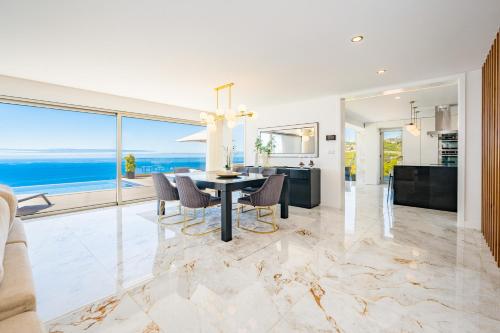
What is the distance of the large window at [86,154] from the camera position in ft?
16.5

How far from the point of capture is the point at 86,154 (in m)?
7.60

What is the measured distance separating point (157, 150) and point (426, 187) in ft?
26.1

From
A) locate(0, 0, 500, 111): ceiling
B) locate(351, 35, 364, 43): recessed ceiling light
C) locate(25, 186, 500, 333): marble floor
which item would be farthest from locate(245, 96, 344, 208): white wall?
locate(351, 35, 364, 43): recessed ceiling light

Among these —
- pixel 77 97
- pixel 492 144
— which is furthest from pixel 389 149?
pixel 77 97

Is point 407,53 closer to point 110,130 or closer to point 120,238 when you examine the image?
point 120,238

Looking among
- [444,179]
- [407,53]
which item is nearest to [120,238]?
[407,53]

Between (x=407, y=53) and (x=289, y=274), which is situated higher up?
(x=407, y=53)

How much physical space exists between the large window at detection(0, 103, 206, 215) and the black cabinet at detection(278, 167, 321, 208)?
264cm

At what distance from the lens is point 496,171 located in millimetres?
2428

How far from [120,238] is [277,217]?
8.27 feet

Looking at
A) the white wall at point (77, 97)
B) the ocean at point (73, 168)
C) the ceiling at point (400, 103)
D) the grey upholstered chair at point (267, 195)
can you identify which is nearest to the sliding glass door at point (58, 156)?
the ocean at point (73, 168)

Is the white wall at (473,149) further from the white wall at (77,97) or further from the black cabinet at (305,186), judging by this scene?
the white wall at (77,97)

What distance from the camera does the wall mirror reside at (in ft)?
16.9

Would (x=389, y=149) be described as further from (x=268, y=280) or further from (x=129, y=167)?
(x=129, y=167)
